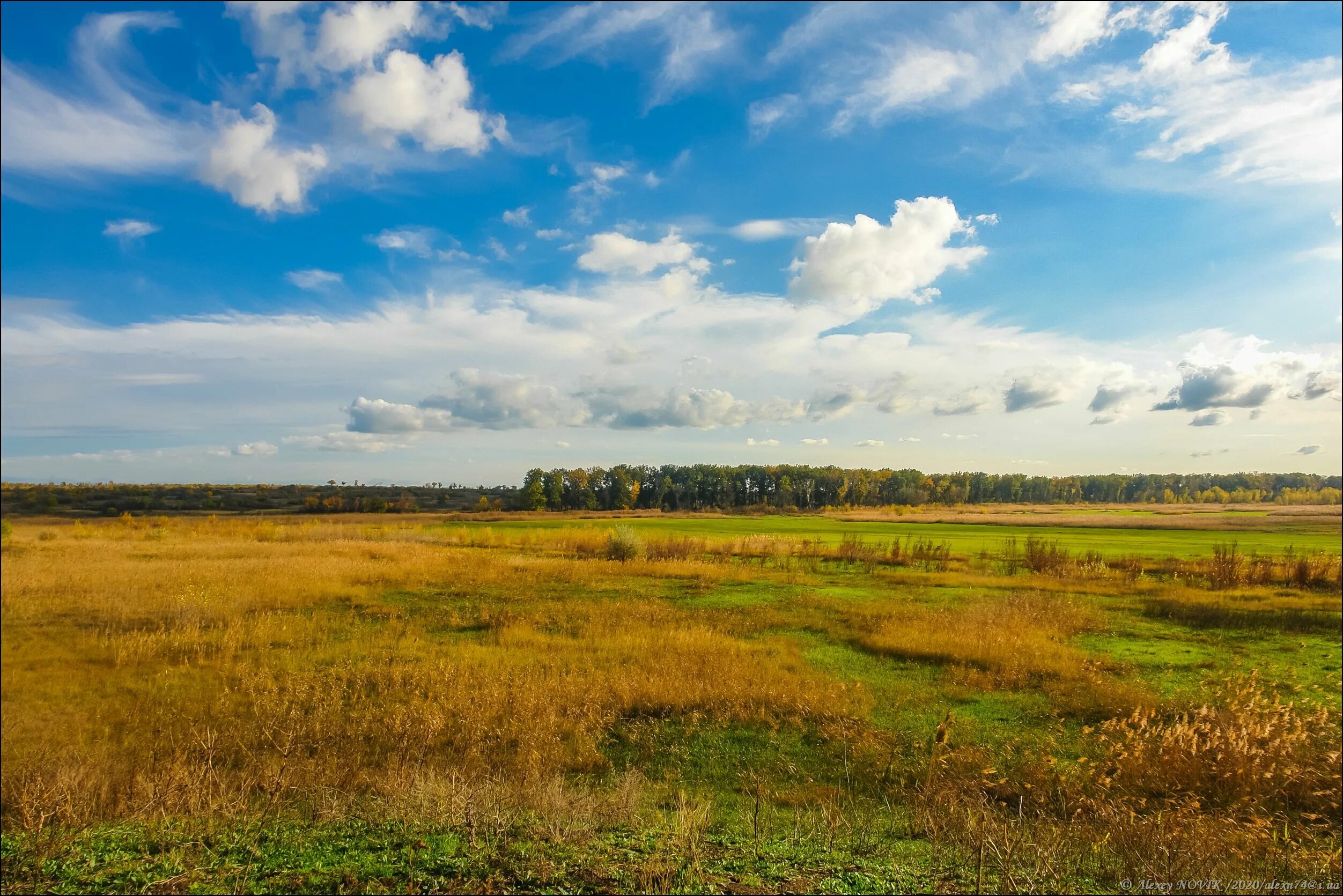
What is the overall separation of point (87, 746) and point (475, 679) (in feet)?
18.8

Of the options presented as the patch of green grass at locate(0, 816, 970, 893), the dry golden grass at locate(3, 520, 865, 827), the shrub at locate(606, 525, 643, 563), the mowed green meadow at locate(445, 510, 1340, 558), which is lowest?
the mowed green meadow at locate(445, 510, 1340, 558)

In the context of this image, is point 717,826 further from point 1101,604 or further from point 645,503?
point 645,503

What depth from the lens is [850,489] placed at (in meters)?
136

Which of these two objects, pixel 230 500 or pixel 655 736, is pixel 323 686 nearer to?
pixel 655 736

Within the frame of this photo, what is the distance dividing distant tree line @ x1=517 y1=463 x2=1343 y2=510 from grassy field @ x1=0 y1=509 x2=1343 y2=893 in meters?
95.7

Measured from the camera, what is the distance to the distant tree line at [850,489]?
4875 inches

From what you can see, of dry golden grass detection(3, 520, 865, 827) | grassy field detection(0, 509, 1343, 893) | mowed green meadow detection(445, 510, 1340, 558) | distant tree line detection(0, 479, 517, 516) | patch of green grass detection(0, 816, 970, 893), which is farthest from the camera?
distant tree line detection(0, 479, 517, 516)

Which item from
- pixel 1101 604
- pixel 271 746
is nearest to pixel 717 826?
pixel 271 746

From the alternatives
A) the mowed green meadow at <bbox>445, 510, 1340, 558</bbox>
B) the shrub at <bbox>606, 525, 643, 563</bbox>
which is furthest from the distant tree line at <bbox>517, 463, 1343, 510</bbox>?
the shrub at <bbox>606, 525, 643, 563</bbox>

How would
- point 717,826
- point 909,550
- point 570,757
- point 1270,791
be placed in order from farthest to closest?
point 909,550
point 570,757
point 1270,791
point 717,826

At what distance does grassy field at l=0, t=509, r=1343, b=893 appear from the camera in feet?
15.8

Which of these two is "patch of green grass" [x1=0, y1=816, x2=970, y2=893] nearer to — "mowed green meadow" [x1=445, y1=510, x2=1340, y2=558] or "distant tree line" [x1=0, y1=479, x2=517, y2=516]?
"mowed green meadow" [x1=445, y1=510, x2=1340, y2=558]

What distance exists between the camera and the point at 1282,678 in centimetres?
1345

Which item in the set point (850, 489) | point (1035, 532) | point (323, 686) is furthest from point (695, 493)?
point (323, 686)
